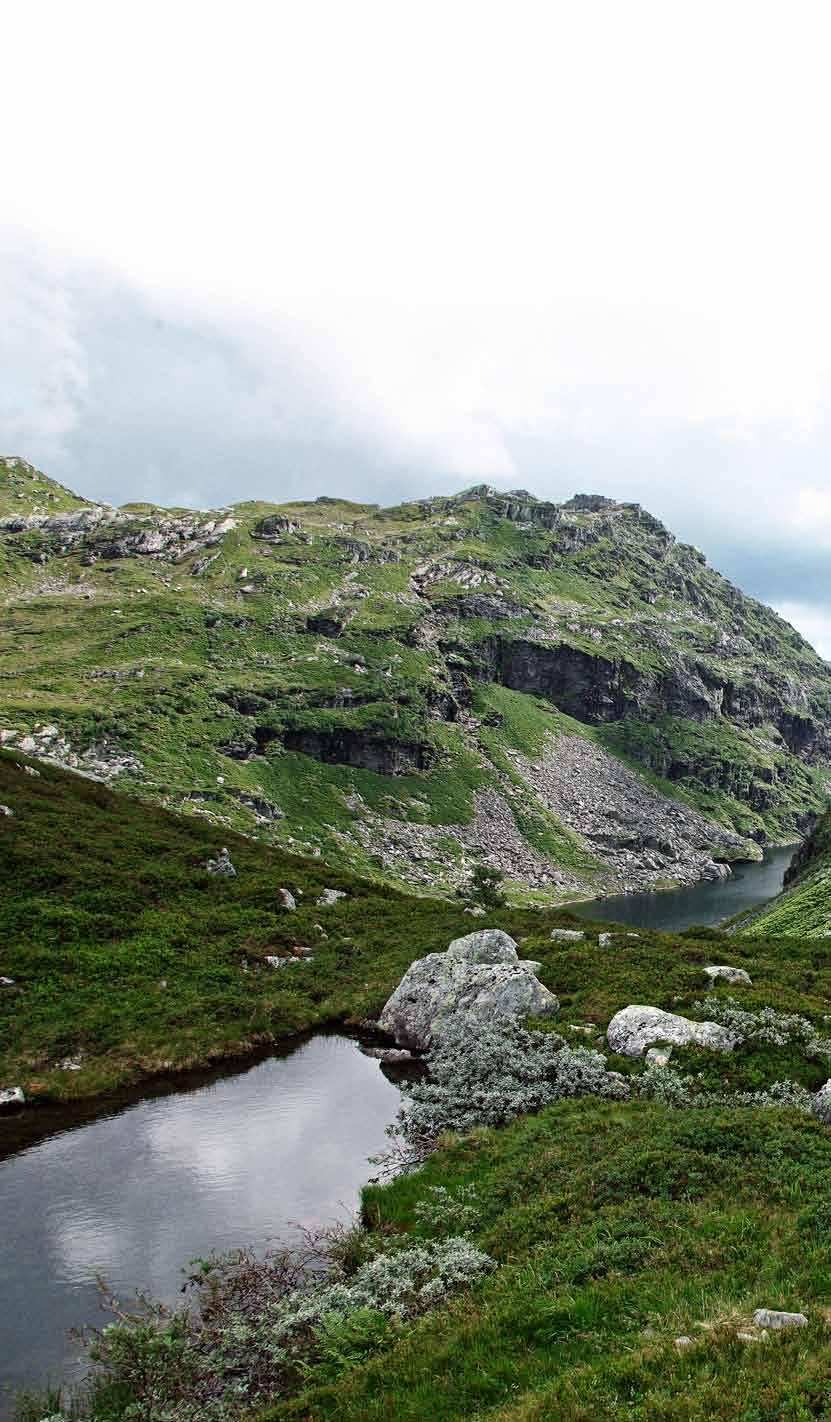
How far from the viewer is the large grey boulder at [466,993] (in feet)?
106

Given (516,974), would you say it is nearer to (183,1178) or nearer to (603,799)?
(183,1178)

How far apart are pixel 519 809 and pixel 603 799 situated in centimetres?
3394

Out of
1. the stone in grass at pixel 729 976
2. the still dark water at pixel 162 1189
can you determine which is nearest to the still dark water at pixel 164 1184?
the still dark water at pixel 162 1189

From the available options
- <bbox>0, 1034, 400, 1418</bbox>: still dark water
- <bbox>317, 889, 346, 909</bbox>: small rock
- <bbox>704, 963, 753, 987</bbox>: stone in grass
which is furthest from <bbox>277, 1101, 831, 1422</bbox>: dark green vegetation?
<bbox>317, 889, 346, 909</bbox>: small rock

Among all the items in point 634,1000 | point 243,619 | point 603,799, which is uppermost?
point 243,619

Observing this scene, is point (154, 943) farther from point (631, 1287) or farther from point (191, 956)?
point (631, 1287)

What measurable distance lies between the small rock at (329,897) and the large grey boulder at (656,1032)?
A: 96.6 ft

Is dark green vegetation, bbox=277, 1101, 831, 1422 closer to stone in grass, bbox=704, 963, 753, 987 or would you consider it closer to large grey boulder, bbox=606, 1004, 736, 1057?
large grey boulder, bbox=606, 1004, 736, 1057

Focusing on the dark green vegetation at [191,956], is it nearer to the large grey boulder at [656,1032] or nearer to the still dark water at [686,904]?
the large grey boulder at [656,1032]

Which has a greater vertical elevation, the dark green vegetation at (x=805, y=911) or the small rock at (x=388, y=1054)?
the dark green vegetation at (x=805, y=911)

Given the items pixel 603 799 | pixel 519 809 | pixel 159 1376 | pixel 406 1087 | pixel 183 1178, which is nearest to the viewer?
pixel 159 1376

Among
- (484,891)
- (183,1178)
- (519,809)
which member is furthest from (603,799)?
(183,1178)

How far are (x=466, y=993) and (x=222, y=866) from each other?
88.8 ft

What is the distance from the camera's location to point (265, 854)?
Result: 65750 mm
